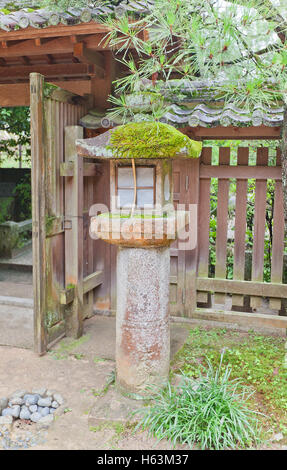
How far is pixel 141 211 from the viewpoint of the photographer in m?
3.73

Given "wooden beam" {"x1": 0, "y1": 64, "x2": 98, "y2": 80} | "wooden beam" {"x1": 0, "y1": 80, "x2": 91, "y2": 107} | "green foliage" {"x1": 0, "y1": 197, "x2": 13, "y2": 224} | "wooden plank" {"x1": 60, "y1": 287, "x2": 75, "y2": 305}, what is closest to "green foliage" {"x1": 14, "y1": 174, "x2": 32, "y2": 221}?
"green foliage" {"x1": 0, "y1": 197, "x2": 13, "y2": 224}

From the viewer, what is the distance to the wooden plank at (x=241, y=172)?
5.36m

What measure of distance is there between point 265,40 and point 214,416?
2.95 meters

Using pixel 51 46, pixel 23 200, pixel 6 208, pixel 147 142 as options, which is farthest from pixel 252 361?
pixel 23 200

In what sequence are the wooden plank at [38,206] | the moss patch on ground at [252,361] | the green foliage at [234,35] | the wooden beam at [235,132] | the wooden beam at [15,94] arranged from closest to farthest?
the green foliage at [234,35] → the moss patch on ground at [252,361] → the wooden plank at [38,206] → the wooden beam at [235,132] → the wooden beam at [15,94]

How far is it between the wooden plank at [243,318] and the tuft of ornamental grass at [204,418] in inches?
81.5

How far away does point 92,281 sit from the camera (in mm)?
5855

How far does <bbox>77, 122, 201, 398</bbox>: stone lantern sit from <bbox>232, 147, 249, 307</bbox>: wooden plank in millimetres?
1770

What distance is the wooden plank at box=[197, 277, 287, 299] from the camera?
553cm

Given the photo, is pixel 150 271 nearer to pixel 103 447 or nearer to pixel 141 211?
pixel 141 211

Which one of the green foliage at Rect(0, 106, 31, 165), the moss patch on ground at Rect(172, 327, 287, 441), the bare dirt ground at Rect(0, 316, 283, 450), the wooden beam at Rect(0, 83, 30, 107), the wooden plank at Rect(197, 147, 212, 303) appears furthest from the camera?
the green foliage at Rect(0, 106, 31, 165)

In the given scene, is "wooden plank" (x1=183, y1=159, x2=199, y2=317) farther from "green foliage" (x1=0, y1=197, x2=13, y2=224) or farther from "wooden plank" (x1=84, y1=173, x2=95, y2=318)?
"green foliage" (x1=0, y1=197, x2=13, y2=224)

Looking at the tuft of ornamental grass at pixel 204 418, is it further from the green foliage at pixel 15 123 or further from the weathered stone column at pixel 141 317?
the green foliage at pixel 15 123

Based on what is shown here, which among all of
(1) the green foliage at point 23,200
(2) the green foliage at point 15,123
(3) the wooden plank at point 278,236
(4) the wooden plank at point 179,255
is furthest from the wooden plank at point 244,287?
(1) the green foliage at point 23,200
